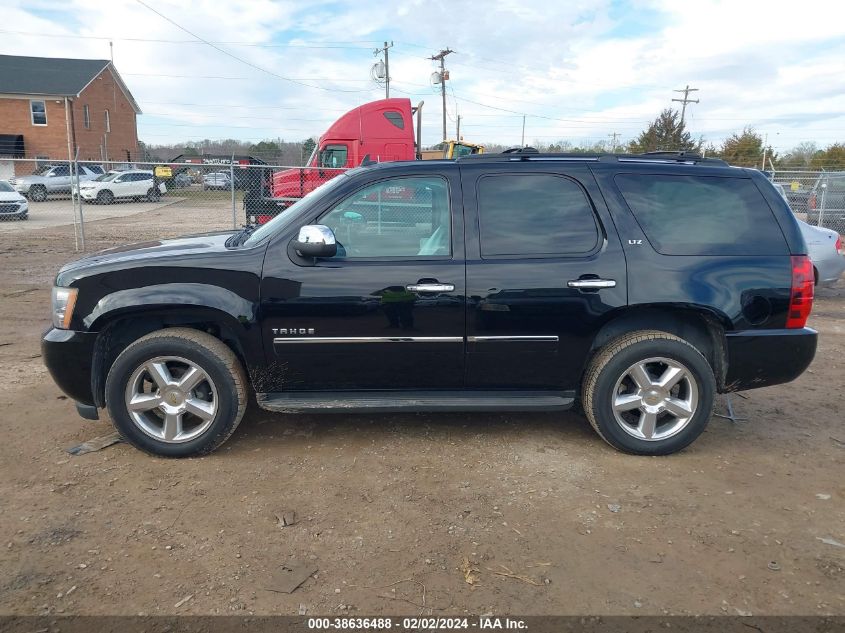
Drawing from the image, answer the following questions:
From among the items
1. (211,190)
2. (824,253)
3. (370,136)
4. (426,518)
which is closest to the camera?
(426,518)

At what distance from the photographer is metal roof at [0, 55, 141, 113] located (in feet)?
125

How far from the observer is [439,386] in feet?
13.2

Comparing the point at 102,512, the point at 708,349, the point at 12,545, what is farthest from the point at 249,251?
the point at 708,349

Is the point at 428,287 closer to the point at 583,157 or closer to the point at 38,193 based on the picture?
the point at 583,157

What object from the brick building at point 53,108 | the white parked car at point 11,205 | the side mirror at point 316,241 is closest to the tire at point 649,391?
the side mirror at point 316,241

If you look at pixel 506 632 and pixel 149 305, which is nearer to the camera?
pixel 506 632

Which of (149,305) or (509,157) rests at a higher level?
(509,157)

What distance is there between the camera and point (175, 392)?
12.6ft

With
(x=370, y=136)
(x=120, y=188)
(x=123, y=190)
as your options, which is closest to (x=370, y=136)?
(x=370, y=136)

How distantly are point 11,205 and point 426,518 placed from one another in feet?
68.0

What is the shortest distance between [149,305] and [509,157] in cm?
242

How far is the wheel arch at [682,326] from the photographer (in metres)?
3.97

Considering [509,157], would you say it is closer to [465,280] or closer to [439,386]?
[465,280]

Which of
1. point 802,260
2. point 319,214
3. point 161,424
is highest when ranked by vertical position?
point 319,214
